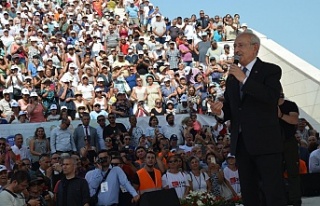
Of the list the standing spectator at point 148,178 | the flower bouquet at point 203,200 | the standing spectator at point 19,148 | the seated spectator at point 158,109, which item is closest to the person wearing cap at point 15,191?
the flower bouquet at point 203,200

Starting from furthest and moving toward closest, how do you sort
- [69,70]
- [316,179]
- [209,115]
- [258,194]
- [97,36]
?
[97,36] → [69,70] → [209,115] → [316,179] → [258,194]

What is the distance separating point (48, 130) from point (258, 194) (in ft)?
29.4

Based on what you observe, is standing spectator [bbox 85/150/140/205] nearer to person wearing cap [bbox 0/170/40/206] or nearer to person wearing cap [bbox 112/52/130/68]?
person wearing cap [bbox 0/170/40/206]

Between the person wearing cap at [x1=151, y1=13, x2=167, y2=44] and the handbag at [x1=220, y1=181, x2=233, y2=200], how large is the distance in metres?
11.4

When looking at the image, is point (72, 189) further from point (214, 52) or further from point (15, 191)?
point (214, 52)

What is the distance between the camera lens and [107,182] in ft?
30.2

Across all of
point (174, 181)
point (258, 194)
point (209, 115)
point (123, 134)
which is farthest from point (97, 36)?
point (258, 194)

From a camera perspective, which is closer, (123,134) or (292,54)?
(123,134)

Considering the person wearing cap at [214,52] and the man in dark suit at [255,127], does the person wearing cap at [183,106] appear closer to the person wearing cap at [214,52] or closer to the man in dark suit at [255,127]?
the person wearing cap at [214,52]

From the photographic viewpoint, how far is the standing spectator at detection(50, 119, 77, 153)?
496 inches

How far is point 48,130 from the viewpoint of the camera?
13.4 meters

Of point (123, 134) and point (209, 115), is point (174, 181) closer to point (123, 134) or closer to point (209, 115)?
point (123, 134)

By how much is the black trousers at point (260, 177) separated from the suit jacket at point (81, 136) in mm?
8263

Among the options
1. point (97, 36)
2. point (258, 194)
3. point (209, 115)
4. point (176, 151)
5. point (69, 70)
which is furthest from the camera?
point (97, 36)
